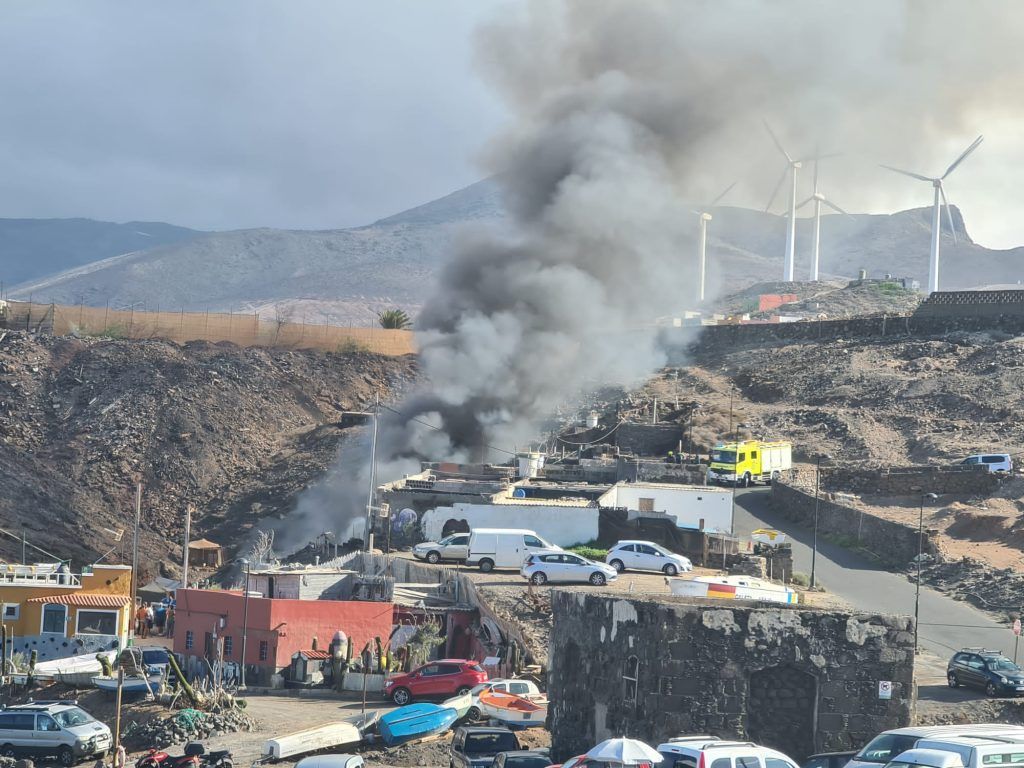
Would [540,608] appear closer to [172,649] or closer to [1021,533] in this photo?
[172,649]

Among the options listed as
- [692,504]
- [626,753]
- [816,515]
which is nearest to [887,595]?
[816,515]

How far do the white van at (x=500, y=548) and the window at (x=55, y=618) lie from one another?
981cm

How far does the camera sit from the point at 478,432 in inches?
2616

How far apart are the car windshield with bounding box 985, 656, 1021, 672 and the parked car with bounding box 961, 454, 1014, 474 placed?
28.3 metres

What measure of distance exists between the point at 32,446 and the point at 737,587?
5782 cm

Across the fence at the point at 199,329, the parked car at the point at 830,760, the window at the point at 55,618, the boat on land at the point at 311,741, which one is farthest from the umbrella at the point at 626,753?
the fence at the point at 199,329

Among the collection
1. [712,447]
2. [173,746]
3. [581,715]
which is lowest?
[173,746]

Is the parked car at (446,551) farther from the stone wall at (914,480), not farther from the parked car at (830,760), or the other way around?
the parked car at (830,760)

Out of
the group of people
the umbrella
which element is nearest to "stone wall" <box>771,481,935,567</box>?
the group of people

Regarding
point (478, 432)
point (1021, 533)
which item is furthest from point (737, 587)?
point (478, 432)

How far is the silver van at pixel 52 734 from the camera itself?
75.6ft

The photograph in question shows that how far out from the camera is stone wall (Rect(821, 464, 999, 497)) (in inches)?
2008

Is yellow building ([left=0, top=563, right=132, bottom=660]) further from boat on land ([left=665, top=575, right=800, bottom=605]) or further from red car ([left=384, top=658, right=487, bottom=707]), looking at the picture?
boat on land ([left=665, top=575, right=800, bottom=605])

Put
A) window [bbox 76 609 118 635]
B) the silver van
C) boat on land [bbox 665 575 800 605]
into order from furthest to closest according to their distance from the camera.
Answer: window [bbox 76 609 118 635] → boat on land [bbox 665 575 800 605] → the silver van
